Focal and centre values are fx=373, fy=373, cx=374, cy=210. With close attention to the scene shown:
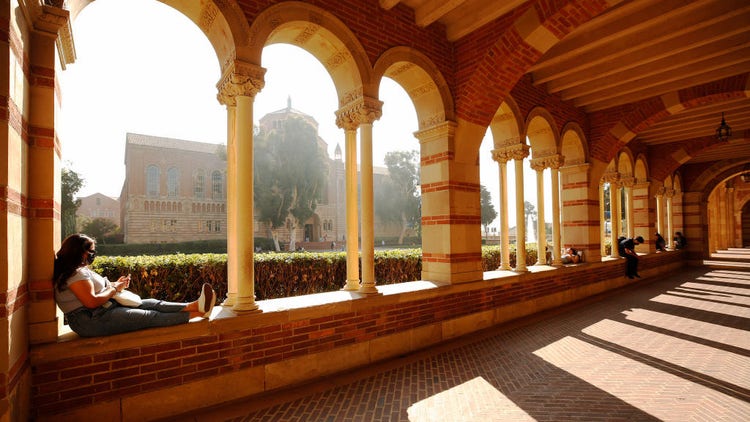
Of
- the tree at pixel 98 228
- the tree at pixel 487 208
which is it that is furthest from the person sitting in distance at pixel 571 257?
the tree at pixel 98 228

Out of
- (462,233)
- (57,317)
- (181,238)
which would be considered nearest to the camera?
(57,317)

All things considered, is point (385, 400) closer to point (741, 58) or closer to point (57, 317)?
point (57, 317)

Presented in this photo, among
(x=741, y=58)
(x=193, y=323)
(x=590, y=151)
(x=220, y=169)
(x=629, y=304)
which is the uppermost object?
(x=220, y=169)

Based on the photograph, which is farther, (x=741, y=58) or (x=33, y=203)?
(x=741, y=58)

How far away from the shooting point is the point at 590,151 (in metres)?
9.19

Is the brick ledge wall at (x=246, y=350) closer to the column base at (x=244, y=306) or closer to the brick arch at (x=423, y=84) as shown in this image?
the column base at (x=244, y=306)

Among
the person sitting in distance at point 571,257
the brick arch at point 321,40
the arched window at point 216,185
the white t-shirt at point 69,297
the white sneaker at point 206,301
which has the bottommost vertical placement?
the person sitting in distance at point 571,257

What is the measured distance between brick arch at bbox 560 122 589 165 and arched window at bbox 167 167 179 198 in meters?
38.5

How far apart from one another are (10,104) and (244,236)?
6.43 ft

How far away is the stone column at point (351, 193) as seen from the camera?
480cm

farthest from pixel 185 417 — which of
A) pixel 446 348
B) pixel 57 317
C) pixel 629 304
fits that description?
pixel 629 304

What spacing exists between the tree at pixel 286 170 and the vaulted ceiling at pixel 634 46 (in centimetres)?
2112

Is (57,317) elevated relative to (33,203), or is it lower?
lower

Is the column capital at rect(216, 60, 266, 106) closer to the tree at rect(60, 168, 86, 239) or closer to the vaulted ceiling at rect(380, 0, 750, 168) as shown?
the vaulted ceiling at rect(380, 0, 750, 168)
